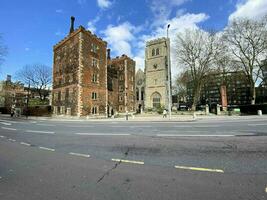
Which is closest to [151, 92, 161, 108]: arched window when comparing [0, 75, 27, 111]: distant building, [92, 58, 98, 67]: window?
[92, 58, 98, 67]: window

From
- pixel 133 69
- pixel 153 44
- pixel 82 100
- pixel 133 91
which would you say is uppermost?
pixel 153 44

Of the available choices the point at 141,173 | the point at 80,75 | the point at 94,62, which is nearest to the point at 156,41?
the point at 94,62

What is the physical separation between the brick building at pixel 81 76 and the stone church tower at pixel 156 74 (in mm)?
11605

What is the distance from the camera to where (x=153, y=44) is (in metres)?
56.7

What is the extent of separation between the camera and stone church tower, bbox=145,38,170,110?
53188 millimetres

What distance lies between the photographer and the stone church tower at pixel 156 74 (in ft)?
174

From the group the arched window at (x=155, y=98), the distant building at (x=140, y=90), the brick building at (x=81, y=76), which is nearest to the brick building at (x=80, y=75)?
the brick building at (x=81, y=76)

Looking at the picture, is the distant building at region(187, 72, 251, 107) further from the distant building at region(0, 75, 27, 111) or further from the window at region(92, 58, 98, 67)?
the distant building at region(0, 75, 27, 111)

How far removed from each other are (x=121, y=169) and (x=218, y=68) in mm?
42161

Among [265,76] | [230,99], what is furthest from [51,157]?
[230,99]

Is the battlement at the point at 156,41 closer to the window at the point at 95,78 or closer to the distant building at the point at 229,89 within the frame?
the distant building at the point at 229,89

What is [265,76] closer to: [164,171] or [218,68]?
[218,68]

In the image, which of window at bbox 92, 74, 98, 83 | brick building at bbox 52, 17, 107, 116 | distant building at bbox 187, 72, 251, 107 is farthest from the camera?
distant building at bbox 187, 72, 251, 107

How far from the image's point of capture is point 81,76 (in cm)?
3631
